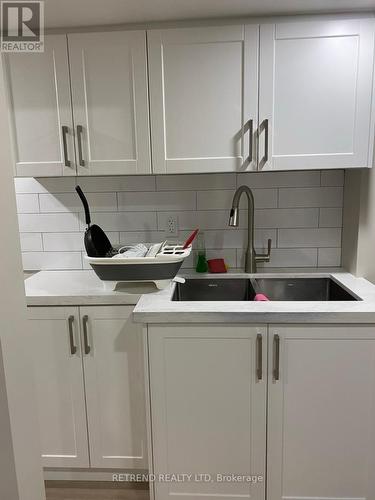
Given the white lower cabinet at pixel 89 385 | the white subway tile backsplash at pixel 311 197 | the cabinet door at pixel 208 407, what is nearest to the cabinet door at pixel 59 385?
the white lower cabinet at pixel 89 385

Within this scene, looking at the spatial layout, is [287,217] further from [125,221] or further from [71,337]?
[71,337]

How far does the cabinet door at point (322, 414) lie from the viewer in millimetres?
1343

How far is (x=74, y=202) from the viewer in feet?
6.43

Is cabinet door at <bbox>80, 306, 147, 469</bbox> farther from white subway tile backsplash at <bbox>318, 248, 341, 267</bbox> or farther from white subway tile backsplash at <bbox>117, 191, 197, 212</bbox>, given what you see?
white subway tile backsplash at <bbox>318, 248, 341, 267</bbox>

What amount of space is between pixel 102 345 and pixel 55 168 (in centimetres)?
85

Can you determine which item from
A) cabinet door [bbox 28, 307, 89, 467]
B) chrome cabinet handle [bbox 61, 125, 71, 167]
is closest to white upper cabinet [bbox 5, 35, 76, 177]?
chrome cabinet handle [bbox 61, 125, 71, 167]

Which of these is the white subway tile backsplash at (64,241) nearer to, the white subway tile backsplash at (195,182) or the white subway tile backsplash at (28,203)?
the white subway tile backsplash at (28,203)

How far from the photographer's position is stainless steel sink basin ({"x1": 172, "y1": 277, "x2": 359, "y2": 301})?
72.2 inches

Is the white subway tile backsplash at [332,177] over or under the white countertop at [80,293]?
over

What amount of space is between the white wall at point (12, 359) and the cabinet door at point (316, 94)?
1100 millimetres

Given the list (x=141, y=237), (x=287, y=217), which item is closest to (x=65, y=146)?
(x=141, y=237)

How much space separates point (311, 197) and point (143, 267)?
1.01 meters

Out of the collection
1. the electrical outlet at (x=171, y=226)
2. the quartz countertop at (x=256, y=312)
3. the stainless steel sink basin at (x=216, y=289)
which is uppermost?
the electrical outlet at (x=171, y=226)

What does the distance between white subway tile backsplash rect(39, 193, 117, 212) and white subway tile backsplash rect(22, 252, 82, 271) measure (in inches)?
10.1
